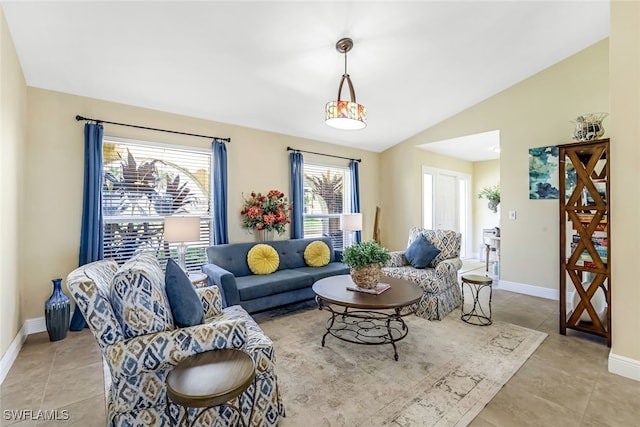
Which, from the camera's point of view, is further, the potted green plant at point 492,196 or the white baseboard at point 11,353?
the potted green plant at point 492,196

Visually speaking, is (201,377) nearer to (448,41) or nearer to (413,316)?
(413,316)

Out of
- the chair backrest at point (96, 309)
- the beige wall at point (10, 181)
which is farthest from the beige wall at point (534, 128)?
the beige wall at point (10, 181)

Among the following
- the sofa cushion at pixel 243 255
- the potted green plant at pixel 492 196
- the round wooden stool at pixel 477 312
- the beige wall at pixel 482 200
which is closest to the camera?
the round wooden stool at pixel 477 312

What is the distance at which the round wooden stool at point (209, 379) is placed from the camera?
1215 millimetres

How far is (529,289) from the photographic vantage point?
4523 mm

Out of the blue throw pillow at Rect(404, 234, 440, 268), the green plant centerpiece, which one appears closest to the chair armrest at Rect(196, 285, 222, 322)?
the green plant centerpiece

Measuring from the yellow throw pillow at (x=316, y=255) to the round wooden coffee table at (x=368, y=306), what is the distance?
1.01m

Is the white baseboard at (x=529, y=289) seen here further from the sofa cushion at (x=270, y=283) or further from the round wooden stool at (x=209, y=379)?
the round wooden stool at (x=209, y=379)

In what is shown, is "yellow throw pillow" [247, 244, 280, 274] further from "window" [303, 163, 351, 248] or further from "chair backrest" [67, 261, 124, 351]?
"chair backrest" [67, 261, 124, 351]

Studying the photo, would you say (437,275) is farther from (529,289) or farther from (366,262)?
(529,289)

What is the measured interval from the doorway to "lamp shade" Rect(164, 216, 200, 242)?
4.62m

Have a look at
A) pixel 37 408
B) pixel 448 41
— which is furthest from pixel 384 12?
pixel 37 408

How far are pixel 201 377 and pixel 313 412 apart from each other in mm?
904

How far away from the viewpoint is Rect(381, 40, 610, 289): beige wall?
13.0 ft
